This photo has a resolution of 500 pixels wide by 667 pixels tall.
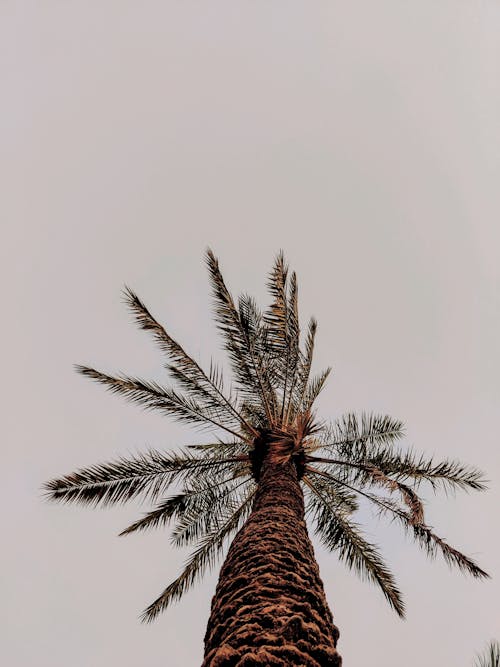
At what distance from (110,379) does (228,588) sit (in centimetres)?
463

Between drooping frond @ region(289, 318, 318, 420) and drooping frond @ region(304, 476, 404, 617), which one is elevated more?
drooping frond @ region(289, 318, 318, 420)

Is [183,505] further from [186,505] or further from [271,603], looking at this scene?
[271,603]

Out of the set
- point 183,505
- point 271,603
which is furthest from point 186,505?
point 271,603

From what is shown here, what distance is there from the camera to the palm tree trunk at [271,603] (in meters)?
2.88

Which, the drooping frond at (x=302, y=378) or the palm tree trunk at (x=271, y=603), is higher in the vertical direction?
the drooping frond at (x=302, y=378)

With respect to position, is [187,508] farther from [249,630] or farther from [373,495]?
[249,630]

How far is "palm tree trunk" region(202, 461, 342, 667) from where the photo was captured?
9.46 feet

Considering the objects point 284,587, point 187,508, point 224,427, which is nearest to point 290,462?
point 224,427

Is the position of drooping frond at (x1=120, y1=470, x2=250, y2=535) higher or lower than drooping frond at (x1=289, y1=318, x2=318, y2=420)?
lower

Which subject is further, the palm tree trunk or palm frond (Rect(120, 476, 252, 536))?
palm frond (Rect(120, 476, 252, 536))

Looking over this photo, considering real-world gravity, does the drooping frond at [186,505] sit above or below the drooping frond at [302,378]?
below

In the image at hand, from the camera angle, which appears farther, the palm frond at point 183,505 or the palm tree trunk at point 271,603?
the palm frond at point 183,505

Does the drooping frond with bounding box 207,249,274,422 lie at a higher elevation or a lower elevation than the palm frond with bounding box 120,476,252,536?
higher

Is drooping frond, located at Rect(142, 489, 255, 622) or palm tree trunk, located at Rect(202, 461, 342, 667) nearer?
palm tree trunk, located at Rect(202, 461, 342, 667)
